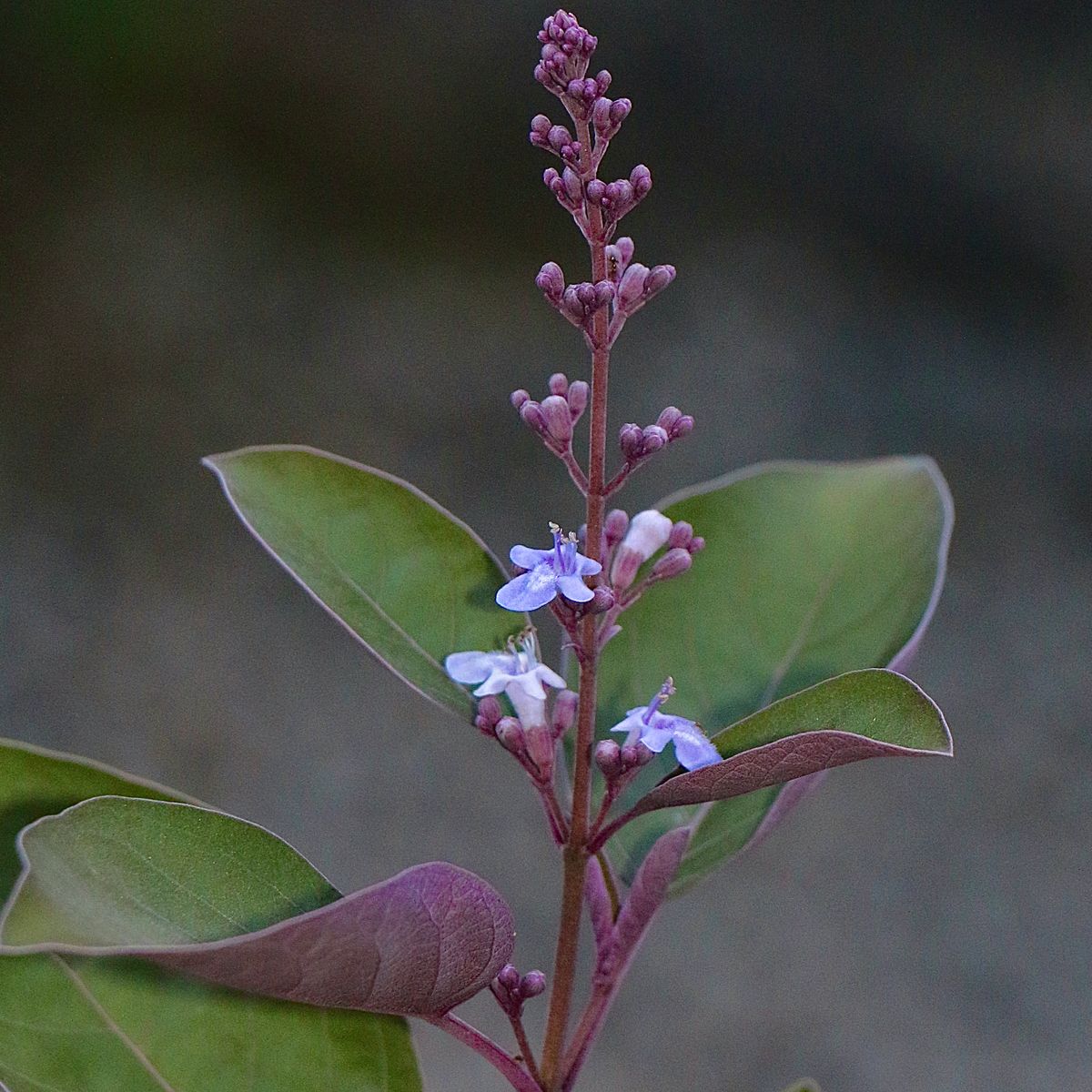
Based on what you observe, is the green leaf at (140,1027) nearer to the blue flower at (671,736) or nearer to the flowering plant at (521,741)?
the flowering plant at (521,741)

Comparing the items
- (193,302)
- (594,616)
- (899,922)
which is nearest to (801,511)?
(594,616)

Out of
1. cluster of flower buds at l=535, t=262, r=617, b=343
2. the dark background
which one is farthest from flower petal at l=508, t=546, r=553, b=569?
the dark background

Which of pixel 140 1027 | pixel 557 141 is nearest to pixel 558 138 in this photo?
pixel 557 141

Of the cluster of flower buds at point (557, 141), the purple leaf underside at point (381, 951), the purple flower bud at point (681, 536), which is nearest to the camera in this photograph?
the purple leaf underside at point (381, 951)

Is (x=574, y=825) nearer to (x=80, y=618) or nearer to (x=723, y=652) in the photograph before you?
(x=723, y=652)

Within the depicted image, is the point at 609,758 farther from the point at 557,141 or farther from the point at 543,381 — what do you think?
Answer: the point at 543,381

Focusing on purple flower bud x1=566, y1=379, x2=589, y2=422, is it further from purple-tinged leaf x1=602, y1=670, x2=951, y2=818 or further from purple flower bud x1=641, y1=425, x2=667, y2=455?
purple-tinged leaf x1=602, y1=670, x2=951, y2=818

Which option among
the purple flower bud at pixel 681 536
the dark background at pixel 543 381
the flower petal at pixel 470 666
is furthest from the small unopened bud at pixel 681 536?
the dark background at pixel 543 381
